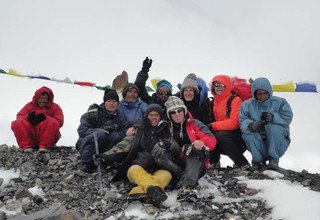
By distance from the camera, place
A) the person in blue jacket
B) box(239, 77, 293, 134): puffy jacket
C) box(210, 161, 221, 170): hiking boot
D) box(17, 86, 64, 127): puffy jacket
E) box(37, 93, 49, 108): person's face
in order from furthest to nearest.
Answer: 1. box(37, 93, 49, 108): person's face
2. box(17, 86, 64, 127): puffy jacket
3. box(210, 161, 221, 170): hiking boot
4. box(239, 77, 293, 134): puffy jacket
5. the person in blue jacket

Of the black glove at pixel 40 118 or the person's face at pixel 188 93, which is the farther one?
the black glove at pixel 40 118

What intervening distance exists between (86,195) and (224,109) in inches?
147

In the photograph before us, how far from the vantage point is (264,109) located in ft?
30.0

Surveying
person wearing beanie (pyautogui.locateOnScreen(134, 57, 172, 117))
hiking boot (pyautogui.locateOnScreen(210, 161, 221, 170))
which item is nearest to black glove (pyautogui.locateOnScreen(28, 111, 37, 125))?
person wearing beanie (pyautogui.locateOnScreen(134, 57, 172, 117))

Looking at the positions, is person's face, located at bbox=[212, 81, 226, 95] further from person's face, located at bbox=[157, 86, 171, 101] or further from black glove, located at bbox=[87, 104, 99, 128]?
black glove, located at bbox=[87, 104, 99, 128]

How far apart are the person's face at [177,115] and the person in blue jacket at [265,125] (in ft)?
5.31

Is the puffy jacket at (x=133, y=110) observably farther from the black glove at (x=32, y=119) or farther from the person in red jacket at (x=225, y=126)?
the black glove at (x=32, y=119)

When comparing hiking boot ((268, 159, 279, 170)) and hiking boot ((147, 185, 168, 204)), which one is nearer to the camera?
hiking boot ((147, 185, 168, 204))

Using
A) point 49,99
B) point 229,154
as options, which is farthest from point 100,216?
point 49,99

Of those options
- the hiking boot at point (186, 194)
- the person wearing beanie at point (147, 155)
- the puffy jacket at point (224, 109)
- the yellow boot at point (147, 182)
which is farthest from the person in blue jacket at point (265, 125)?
the yellow boot at point (147, 182)

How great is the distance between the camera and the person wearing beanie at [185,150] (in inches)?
294

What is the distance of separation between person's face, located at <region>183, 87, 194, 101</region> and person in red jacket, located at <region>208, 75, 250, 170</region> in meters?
0.51

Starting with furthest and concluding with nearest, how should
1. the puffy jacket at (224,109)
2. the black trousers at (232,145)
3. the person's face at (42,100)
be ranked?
the person's face at (42,100) → the puffy jacket at (224,109) → the black trousers at (232,145)

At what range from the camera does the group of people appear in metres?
7.75
